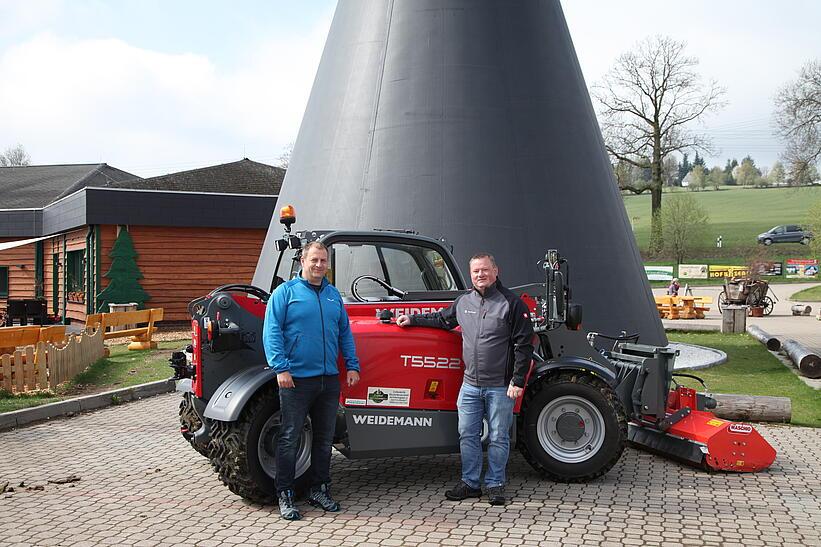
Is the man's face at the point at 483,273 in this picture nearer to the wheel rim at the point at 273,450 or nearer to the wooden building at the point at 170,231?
the wheel rim at the point at 273,450

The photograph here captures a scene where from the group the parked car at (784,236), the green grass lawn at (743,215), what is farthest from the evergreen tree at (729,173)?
the parked car at (784,236)

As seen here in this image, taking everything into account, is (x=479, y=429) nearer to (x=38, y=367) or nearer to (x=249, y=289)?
(x=249, y=289)

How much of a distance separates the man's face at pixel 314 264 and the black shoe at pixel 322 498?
133 centimetres

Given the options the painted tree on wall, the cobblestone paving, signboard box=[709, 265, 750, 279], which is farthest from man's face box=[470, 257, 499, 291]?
signboard box=[709, 265, 750, 279]

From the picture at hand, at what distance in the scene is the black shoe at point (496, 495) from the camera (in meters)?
5.39

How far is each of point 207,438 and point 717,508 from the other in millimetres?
3349

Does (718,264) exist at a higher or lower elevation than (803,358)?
higher

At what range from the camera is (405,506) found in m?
5.41

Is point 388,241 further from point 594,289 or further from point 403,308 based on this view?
point 594,289

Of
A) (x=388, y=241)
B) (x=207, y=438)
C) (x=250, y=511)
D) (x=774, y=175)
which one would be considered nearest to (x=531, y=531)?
(x=250, y=511)

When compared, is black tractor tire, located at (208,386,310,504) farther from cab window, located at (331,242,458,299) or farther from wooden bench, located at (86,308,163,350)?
wooden bench, located at (86,308,163,350)

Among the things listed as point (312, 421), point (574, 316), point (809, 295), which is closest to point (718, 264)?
point (809, 295)

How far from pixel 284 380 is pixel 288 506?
2.61 ft

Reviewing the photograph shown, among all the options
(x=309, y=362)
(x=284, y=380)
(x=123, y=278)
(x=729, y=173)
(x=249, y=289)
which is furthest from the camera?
(x=729, y=173)
